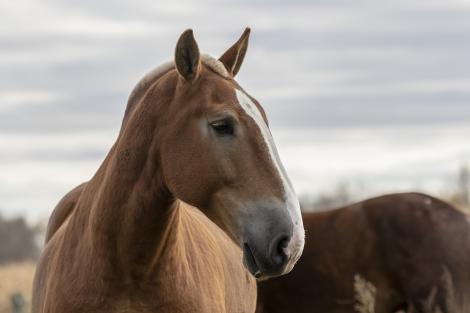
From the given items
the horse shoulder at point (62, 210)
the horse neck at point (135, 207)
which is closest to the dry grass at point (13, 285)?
the horse shoulder at point (62, 210)

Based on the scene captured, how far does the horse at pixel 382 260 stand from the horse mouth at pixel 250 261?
16.7ft

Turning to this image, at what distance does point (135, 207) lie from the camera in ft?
17.1

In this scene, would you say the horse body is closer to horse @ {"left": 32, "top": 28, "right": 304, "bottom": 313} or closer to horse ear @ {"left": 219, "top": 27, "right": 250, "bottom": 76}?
horse @ {"left": 32, "top": 28, "right": 304, "bottom": 313}

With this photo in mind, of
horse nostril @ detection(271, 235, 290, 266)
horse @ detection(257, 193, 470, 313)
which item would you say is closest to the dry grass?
horse @ detection(257, 193, 470, 313)

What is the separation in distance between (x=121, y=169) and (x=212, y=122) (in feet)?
2.07

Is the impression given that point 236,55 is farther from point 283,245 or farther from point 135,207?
point 283,245

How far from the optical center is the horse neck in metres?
5.20

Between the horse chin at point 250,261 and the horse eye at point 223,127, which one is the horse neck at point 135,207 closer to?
the horse eye at point 223,127

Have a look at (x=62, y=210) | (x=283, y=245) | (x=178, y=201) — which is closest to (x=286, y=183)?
(x=283, y=245)

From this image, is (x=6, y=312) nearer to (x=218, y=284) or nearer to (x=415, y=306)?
(x=415, y=306)

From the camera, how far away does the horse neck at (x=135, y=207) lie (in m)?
5.20

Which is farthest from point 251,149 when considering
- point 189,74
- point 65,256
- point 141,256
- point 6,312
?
point 6,312

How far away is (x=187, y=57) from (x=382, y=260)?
17.4ft

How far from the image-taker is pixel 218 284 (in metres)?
5.91
